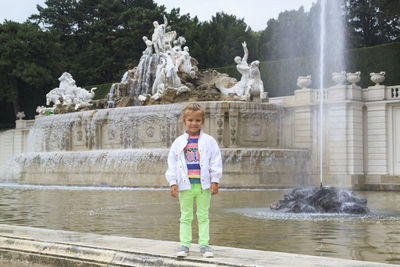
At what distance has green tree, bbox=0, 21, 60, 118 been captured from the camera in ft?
131

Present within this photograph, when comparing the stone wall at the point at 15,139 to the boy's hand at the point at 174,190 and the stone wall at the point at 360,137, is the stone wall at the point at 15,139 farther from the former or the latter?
the boy's hand at the point at 174,190

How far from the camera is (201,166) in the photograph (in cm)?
524

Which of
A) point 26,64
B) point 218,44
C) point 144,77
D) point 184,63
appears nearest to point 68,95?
point 144,77

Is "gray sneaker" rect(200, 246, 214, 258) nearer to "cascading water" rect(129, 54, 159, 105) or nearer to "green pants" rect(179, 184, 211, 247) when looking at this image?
"green pants" rect(179, 184, 211, 247)

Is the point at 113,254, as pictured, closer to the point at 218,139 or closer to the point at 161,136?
the point at 218,139

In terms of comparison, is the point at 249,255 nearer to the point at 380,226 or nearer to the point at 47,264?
the point at 47,264

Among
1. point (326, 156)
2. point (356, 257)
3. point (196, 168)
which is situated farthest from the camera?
point (326, 156)

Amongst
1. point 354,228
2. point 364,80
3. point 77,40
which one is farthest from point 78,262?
point 77,40

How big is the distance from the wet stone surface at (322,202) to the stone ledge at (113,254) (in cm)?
548

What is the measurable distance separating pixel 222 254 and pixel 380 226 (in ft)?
14.0

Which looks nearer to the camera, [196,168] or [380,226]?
[196,168]

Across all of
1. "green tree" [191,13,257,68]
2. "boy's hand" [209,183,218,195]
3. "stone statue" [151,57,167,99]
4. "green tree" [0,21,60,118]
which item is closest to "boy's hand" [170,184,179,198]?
"boy's hand" [209,183,218,195]

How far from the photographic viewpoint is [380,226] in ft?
28.2

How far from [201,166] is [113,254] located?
1031 millimetres
